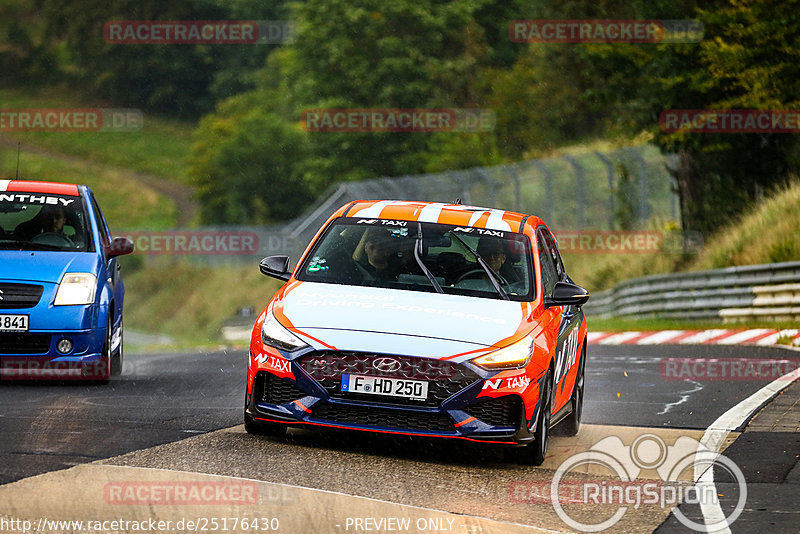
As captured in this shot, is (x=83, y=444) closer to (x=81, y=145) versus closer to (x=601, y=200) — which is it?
(x=601, y=200)

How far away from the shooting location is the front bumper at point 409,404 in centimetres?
792

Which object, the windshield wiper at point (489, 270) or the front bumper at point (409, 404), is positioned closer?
the front bumper at point (409, 404)

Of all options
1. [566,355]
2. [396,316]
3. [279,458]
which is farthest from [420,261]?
[279,458]

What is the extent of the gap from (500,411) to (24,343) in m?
4.90

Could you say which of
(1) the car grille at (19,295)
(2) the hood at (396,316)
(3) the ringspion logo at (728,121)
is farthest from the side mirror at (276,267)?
(3) the ringspion logo at (728,121)

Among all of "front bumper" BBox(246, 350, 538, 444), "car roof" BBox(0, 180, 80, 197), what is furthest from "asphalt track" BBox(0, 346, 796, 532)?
"car roof" BBox(0, 180, 80, 197)

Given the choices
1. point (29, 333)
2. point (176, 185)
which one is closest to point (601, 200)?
point (29, 333)

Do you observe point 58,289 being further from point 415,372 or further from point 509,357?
point 509,357

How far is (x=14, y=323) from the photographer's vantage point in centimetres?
1120

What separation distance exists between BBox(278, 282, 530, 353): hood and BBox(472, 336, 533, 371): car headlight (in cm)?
8

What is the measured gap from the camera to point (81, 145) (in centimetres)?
12950

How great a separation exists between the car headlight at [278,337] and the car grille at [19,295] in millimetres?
3571

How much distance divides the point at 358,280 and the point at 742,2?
1944 centimetres

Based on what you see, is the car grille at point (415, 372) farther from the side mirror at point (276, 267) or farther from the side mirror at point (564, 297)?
the side mirror at point (276, 267)
